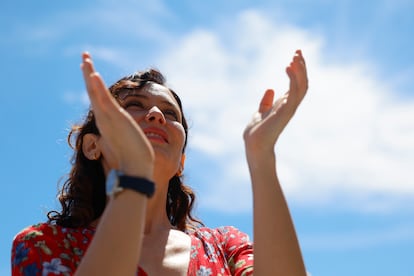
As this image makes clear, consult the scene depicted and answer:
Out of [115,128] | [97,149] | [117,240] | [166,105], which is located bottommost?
[117,240]

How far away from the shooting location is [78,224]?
4.36 metres

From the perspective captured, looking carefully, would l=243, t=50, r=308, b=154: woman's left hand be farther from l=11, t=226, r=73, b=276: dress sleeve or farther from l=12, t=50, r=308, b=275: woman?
l=11, t=226, r=73, b=276: dress sleeve

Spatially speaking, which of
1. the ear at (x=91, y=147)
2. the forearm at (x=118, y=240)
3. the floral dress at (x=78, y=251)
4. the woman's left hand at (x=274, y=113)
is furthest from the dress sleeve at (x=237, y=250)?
the forearm at (x=118, y=240)

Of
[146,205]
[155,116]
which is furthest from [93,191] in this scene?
[146,205]

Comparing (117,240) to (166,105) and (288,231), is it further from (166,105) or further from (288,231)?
(166,105)

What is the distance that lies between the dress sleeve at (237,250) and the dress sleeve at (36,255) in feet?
3.93

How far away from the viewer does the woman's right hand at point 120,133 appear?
11.0ft

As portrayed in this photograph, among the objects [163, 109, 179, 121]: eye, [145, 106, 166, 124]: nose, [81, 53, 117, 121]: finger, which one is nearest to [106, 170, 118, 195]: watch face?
[81, 53, 117, 121]: finger

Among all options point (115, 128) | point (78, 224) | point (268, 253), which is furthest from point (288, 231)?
point (78, 224)

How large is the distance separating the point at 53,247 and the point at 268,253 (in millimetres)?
1284

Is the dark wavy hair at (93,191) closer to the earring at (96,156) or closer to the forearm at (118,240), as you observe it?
the earring at (96,156)

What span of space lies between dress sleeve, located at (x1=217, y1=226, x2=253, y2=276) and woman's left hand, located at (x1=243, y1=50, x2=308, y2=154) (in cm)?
98

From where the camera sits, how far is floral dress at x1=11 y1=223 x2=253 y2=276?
150 inches

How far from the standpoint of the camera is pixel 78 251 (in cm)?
404
